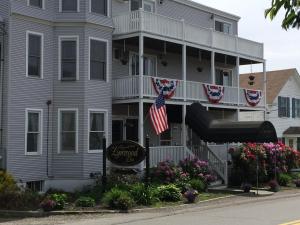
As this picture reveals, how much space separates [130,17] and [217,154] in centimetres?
928

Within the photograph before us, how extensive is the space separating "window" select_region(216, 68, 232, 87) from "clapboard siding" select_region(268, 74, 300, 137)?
11026 mm

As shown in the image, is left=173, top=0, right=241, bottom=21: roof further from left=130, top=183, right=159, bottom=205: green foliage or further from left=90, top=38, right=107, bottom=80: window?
left=130, top=183, right=159, bottom=205: green foliage

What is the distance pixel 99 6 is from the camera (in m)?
23.5

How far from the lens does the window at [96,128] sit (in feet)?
74.1

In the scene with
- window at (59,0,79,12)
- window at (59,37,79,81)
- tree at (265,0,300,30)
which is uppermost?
window at (59,0,79,12)

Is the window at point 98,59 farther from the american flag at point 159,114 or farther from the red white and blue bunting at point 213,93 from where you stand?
the red white and blue bunting at point 213,93

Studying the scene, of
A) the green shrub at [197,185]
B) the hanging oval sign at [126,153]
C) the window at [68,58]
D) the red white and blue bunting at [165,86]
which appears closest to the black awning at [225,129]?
the red white and blue bunting at [165,86]

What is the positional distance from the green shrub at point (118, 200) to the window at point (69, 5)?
30.5 ft

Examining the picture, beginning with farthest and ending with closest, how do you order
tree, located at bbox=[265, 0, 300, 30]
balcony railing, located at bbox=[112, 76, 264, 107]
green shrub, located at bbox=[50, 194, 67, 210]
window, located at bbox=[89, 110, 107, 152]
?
balcony railing, located at bbox=[112, 76, 264, 107] → window, located at bbox=[89, 110, 107, 152] → green shrub, located at bbox=[50, 194, 67, 210] → tree, located at bbox=[265, 0, 300, 30]

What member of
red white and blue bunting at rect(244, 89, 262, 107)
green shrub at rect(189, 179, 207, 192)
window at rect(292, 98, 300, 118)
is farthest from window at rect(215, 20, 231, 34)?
window at rect(292, 98, 300, 118)

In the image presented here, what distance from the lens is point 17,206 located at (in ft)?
56.0

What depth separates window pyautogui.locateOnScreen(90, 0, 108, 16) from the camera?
23.1m

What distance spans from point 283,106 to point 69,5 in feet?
92.5

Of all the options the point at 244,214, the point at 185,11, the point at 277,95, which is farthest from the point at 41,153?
the point at 277,95
